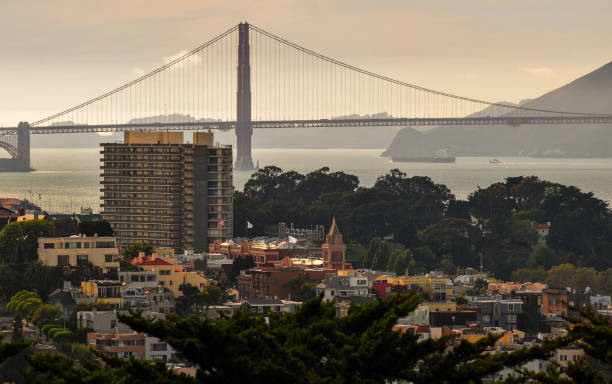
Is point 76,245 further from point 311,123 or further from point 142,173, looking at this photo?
point 311,123

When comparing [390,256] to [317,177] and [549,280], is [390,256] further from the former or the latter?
A: [317,177]

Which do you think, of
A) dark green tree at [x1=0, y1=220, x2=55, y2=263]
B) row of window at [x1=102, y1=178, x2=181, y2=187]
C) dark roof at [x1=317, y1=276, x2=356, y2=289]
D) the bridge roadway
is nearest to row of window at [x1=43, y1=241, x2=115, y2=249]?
dark green tree at [x1=0, y1=220, x2=55, y2=263]

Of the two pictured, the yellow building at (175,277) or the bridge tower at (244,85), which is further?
the bridge tower at (244,85)

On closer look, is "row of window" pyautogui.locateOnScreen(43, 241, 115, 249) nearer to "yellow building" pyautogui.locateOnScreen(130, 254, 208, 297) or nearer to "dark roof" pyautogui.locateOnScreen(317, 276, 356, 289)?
"yellow building" pyautogui.locateOnScreen(130, 254, 208, 297)

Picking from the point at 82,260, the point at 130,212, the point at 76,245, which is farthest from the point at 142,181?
the point at 82,260

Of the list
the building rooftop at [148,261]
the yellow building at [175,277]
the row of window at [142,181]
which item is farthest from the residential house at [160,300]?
the row of window at [142,181]

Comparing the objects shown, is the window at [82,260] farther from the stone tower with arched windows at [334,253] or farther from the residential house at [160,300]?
the stone tower with arched windows at [334,253]
